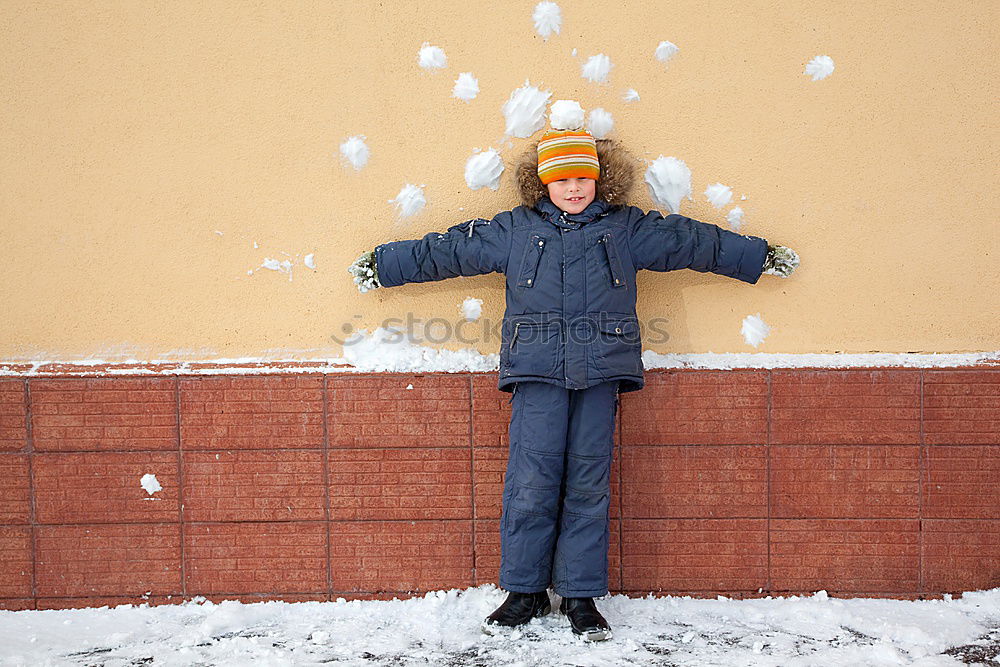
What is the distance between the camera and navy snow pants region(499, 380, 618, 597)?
2.74 m

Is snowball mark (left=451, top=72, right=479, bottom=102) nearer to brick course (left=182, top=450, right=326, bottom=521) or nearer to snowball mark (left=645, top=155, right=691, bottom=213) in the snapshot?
snowball mark (left=645, top=155, right=691, bottom=213)

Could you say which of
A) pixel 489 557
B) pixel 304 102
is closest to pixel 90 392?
pixel 304 102

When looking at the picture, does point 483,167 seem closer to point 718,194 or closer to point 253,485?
point 718,194

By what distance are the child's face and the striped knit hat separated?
0.09 feet

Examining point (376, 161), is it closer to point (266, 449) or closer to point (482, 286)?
point (482, 286)

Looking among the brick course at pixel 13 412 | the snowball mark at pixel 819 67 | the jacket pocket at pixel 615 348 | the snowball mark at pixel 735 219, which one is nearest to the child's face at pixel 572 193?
the jacket pocket at pixel 615 348

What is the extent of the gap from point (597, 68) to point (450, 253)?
0.89 metres

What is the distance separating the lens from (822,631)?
2770mm

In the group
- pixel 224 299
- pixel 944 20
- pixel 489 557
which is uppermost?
pixel 944 20

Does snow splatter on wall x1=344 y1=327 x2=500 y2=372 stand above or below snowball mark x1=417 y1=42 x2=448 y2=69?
below

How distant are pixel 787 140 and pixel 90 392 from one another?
2752 mm

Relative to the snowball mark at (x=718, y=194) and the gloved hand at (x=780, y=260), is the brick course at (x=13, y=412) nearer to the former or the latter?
the snowball mark at (x=718, y=194)
